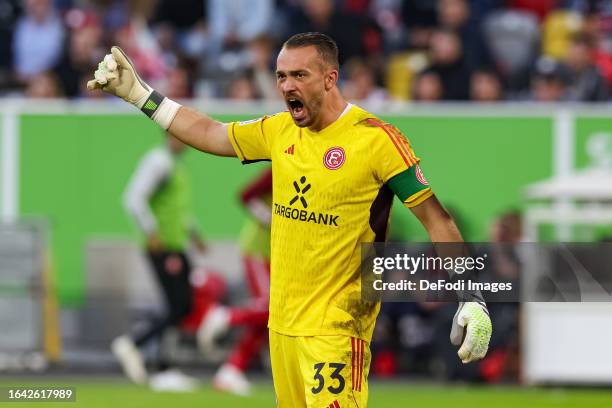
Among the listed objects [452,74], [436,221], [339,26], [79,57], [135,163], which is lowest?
[436,221]

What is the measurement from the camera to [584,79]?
54.9 feet

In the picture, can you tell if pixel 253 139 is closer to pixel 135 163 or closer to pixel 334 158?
pixel 334 158

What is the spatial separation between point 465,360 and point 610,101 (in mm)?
10654

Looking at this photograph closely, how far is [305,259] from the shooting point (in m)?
6.77

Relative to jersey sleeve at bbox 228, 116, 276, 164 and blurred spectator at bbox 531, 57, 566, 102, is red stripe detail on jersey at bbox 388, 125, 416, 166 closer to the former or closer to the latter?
jersey sleeve at bbox 228, 116, 276, 164

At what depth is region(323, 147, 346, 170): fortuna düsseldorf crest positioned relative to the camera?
668 cm

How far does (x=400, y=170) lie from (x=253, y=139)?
899mm

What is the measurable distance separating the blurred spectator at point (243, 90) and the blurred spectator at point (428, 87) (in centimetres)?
193

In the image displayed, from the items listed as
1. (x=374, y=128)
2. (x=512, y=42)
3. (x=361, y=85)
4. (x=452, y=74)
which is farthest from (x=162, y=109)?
(x=512, y=42)

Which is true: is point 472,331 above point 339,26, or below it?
below

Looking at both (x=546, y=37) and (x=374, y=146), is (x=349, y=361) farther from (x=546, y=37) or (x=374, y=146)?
(x=546, y=37)

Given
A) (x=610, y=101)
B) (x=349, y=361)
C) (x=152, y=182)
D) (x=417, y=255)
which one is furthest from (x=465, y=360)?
(x=610, y=101)

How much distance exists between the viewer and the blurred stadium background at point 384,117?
14734mm

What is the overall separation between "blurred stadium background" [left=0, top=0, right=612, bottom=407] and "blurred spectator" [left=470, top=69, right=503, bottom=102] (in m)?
0.04
